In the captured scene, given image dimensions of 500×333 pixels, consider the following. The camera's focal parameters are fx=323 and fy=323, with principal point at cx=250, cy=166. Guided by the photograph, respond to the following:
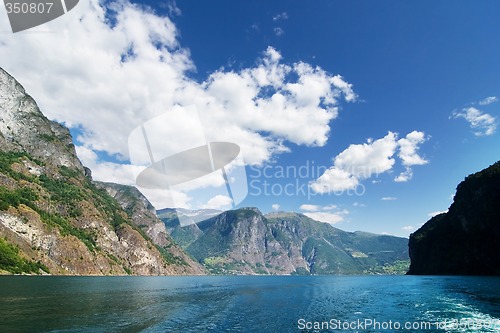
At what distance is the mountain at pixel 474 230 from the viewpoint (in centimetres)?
13825

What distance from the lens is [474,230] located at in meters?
150

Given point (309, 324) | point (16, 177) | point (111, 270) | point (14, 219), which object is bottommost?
point (111, 270)

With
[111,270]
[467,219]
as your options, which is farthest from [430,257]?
[111,270]

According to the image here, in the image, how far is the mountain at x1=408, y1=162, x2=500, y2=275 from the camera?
138m

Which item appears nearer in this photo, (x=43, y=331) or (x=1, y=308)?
(x=43, y=331)

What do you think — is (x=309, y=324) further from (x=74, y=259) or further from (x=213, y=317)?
(x=74, y=259)

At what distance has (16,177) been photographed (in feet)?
576

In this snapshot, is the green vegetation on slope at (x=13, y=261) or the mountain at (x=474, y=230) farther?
the mountain at (x=474, y=230)

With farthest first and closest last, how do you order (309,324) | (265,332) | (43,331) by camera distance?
(309,324), (265,332), (43,331)

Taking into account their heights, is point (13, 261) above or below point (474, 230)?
below

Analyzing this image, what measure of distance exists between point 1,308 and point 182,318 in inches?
747

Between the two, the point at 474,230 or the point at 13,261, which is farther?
the point at 474,230

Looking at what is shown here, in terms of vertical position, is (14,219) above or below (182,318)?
above

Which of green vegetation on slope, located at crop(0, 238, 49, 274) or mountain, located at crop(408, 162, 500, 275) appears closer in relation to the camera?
green vegetation on slope, located at crop(0, 238, 49, 274)
